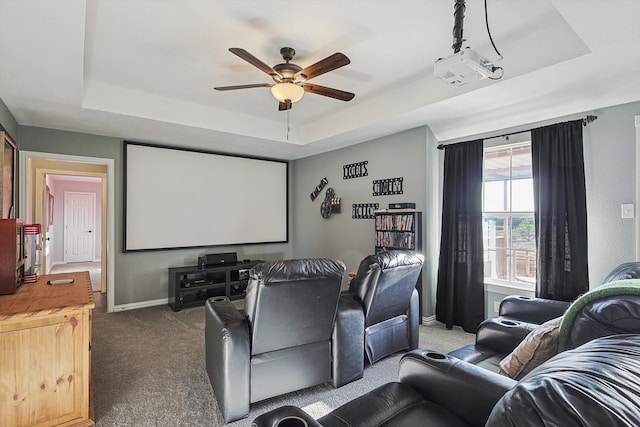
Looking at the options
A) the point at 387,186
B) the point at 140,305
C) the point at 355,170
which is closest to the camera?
the point at 387,186

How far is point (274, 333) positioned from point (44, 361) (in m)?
1.30

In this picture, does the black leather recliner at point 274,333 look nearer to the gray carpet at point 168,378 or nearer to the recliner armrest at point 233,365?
the recliner armrest at point 233,365

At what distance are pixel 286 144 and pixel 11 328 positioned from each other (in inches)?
154

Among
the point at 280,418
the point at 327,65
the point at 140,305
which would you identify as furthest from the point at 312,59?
the point at 140,305

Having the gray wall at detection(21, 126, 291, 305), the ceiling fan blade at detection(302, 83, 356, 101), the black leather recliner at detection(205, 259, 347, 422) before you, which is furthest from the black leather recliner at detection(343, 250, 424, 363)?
the gray wall at detection(21, 126, 291, 305)

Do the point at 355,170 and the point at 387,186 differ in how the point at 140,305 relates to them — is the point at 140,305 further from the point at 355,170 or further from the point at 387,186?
the point at 387,186

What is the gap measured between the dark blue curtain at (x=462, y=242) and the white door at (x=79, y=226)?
33.3ft

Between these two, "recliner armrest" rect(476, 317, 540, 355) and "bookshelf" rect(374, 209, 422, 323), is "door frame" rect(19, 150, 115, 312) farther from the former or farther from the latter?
"recliner armrest" rect(476, 317, 540, 355)

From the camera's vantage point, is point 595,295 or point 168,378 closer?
point 595,295

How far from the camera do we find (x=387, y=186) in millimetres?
4539

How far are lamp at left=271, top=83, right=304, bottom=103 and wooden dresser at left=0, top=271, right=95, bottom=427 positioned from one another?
205cm

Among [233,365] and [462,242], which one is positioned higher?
[462,242]

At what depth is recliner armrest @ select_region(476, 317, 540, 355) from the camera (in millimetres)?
2096

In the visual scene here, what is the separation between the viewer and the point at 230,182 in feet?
18.5
